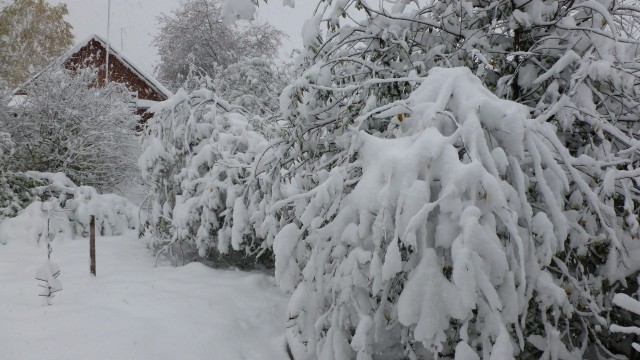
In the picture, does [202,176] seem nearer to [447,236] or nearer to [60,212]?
[60,212]

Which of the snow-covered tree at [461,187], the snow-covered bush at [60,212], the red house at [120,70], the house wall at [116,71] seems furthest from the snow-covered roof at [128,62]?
the snow-covered tree at [461,187]

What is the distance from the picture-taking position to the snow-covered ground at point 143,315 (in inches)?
140

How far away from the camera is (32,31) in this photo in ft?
88.6

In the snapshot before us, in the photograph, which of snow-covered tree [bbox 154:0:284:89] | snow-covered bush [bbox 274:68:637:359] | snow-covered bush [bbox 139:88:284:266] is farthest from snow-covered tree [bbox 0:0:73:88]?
snow-covered bush [bbox 274:68:637:359]

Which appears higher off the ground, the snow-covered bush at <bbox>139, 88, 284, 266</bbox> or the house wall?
the house wall

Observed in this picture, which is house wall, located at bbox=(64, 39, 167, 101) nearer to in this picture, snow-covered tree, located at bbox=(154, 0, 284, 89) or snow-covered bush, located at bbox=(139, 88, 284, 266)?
snow-covered tree, located at bbox=(154, 0, 284, 89)

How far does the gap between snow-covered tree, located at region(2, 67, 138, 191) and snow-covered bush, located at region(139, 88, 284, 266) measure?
4.74 m

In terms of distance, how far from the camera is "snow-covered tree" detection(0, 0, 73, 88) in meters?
26.1

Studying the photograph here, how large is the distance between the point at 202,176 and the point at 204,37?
18.7m

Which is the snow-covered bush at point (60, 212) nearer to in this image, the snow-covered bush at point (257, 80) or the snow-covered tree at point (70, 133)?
the snow-covered tree at point (70, 133)

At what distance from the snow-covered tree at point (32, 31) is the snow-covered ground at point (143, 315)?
984 inches

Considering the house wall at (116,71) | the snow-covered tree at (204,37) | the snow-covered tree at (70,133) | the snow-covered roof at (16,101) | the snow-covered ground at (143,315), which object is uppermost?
the snow-covered tree at (204,37)

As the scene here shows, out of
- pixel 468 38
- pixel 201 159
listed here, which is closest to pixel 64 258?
pixel 201 159

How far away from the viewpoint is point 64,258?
6.64 meters
